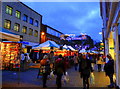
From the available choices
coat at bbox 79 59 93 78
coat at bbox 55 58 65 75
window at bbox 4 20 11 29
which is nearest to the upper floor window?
window at bbox 4 20 11 29

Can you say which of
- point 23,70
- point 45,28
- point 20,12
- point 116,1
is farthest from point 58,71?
point 45,28

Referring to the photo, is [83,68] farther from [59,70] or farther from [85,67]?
[59,70]

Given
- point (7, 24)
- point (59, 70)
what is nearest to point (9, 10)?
point (7, 24)

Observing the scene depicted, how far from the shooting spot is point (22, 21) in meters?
→ 32.8

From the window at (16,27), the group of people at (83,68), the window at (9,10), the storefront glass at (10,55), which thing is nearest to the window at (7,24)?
the window at (9,10)

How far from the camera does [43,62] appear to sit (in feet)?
32.2

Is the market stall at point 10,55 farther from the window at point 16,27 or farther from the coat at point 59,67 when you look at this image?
the window at point 16,27

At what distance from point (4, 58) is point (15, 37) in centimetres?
367

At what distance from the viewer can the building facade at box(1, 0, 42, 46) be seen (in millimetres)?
28023

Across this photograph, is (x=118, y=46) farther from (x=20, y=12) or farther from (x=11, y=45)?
(x=20, y=12)

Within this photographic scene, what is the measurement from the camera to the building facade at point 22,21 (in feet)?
91.9

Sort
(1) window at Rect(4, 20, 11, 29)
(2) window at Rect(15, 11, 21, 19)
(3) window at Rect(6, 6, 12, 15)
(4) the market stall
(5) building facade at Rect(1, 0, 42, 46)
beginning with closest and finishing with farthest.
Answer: (4) the market stall < (1) window at Rect(4, 20, 11, 29) < (5) building facade at Rect(1, 0, 42, 46) < (3) window at Rect(6, 6, 12, 15) < (2) window at Rect(15, 11, 21, 19)

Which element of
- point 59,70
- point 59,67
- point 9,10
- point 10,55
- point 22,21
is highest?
point 9,10

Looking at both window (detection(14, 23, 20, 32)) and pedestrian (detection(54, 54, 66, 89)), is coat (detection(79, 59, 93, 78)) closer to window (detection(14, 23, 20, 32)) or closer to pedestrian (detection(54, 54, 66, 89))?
pedestrian (detection(54, 54, 66, 89))
